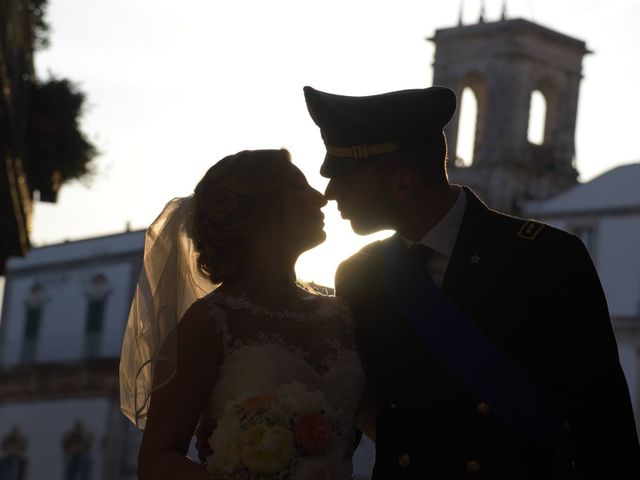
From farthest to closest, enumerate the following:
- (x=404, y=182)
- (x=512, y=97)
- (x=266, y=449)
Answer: (x=512, y=97) < (x=404, y=182) < (x=266, y=449)

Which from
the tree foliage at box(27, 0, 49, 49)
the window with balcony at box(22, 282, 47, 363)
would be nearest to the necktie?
the tree foliage at box(27, 0, 49, 49)

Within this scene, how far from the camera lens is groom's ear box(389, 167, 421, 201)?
21.9ft

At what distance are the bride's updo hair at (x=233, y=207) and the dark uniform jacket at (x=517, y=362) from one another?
0.53 meters

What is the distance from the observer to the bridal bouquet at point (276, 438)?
6.40 metres

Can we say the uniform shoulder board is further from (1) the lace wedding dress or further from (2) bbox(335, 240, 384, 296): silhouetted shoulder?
(1) the lace wedding dress

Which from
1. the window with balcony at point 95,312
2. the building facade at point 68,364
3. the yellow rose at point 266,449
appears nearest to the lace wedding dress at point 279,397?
the yellow rose at point 266,449

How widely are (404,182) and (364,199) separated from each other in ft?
0.45

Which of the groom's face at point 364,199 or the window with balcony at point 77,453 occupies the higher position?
the groom's face at point 364,199

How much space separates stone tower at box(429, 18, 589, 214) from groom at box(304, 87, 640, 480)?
46.0 m

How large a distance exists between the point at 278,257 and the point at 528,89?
159ft

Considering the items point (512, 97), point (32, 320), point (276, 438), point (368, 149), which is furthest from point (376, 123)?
point (32, 320)

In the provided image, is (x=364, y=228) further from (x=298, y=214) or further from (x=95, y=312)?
(x=95, y=312)

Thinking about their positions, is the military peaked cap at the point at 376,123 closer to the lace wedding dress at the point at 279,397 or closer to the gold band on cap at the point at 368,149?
the gold band on cap at the point at 368,149

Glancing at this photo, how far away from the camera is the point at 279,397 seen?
6527 mm
